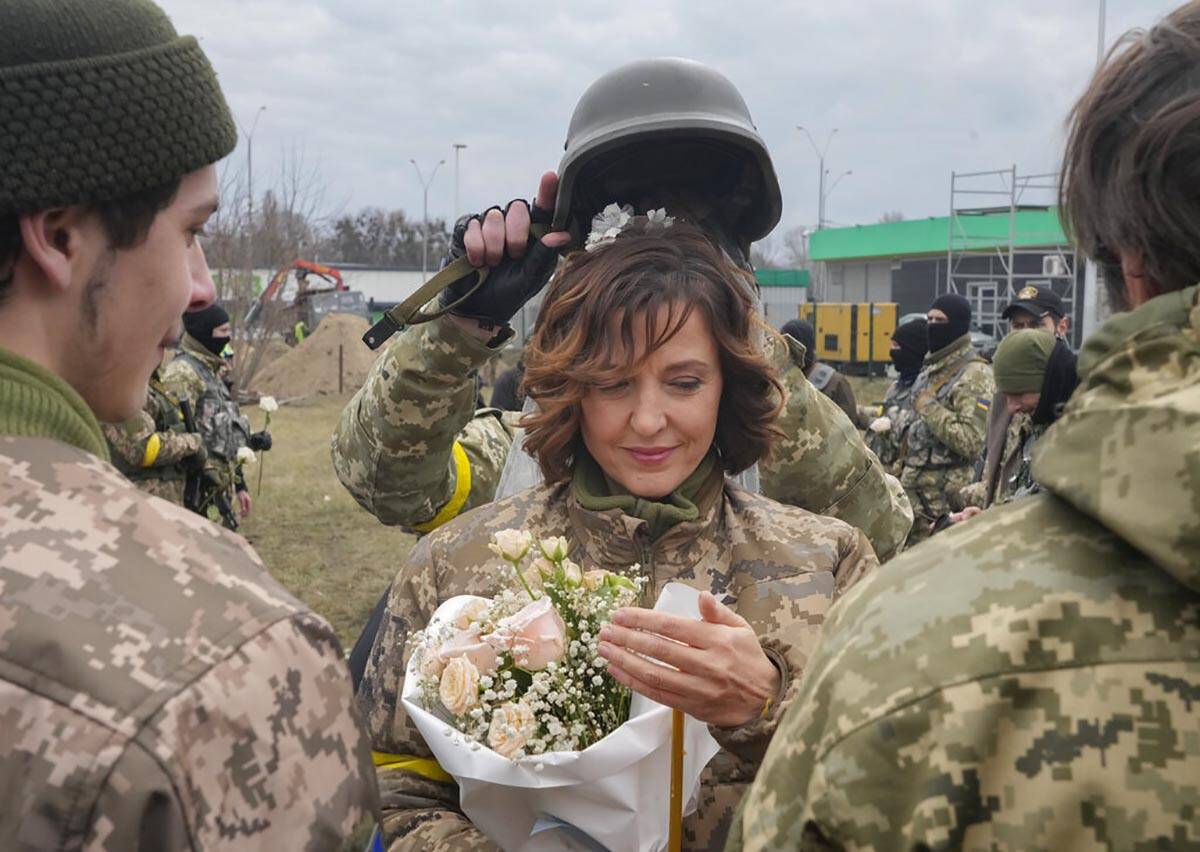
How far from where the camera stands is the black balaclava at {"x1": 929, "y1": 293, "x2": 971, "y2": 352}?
8.46m

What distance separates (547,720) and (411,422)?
1.14 meters

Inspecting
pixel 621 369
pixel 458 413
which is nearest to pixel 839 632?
pixel 621 369

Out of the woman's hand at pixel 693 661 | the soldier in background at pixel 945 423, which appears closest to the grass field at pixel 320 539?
the soldier in background at pixel 945 423

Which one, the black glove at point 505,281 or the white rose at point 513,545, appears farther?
the black glove at point 505,281

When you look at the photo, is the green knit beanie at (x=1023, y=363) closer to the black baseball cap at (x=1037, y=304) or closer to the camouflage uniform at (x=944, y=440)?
the camouflage uniform at (x=944, y=440)

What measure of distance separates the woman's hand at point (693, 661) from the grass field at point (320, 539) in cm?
666

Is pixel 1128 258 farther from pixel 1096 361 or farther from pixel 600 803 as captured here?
pixel 600 803

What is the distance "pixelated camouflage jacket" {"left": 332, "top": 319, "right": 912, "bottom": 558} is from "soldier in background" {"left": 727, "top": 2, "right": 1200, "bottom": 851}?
68.1 inches

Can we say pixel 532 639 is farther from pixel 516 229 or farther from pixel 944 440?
pixel 944 440

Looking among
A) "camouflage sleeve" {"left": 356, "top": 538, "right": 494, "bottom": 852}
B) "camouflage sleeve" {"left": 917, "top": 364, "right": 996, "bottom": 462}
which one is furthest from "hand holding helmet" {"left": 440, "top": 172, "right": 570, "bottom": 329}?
"camouflage sleeve" {"left": 917, "top": 364, "right": 996, "bottom": 462}

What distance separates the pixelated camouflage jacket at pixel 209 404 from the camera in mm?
8359

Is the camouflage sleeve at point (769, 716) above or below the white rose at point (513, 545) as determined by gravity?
below

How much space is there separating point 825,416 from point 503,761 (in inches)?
60.4

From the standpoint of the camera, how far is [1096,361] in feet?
3.90
